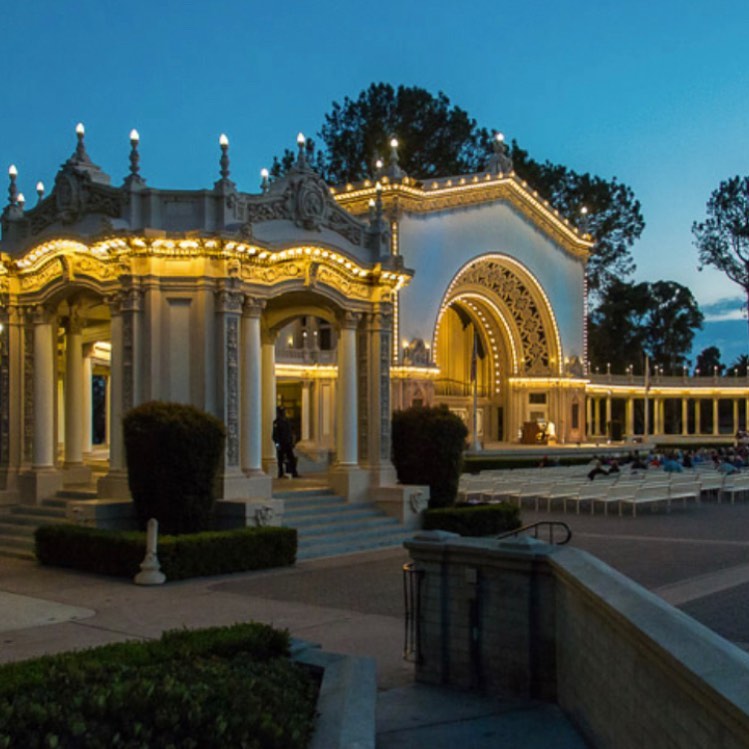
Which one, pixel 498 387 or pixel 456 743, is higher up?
pixel 498 387

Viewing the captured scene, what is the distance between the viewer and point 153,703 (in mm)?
5520

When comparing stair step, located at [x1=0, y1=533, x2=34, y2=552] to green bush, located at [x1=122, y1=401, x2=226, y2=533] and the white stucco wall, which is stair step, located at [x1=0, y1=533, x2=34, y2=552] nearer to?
green bush, located at [x1=122, y1=401, x2=226, y2=533]

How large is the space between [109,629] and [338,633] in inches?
101

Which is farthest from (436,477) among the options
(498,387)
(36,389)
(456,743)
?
(498,387)

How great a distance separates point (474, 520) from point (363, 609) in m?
7.33

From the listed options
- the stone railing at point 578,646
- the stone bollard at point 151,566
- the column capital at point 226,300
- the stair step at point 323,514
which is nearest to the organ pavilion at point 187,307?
the column capital at point 226,300

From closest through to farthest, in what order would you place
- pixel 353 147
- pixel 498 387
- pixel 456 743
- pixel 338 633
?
pixel 456 743, pixel 338 633, pixel 498 387, pixel 353 147

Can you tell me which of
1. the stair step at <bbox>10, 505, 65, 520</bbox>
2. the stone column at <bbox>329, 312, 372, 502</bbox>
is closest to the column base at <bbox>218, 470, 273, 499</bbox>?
the stone column at <bbox>329, 312, 372, 502</bbox>

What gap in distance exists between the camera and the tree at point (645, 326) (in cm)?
7756

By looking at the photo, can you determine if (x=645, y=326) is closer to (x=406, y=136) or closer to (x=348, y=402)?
(x=406, y=136)

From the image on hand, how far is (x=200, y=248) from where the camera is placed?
18.0m

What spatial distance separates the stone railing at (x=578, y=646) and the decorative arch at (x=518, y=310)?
4377cm

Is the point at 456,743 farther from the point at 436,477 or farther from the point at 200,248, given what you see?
the point at 436,477

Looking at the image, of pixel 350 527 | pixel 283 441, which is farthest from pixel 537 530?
pixel 283 441
